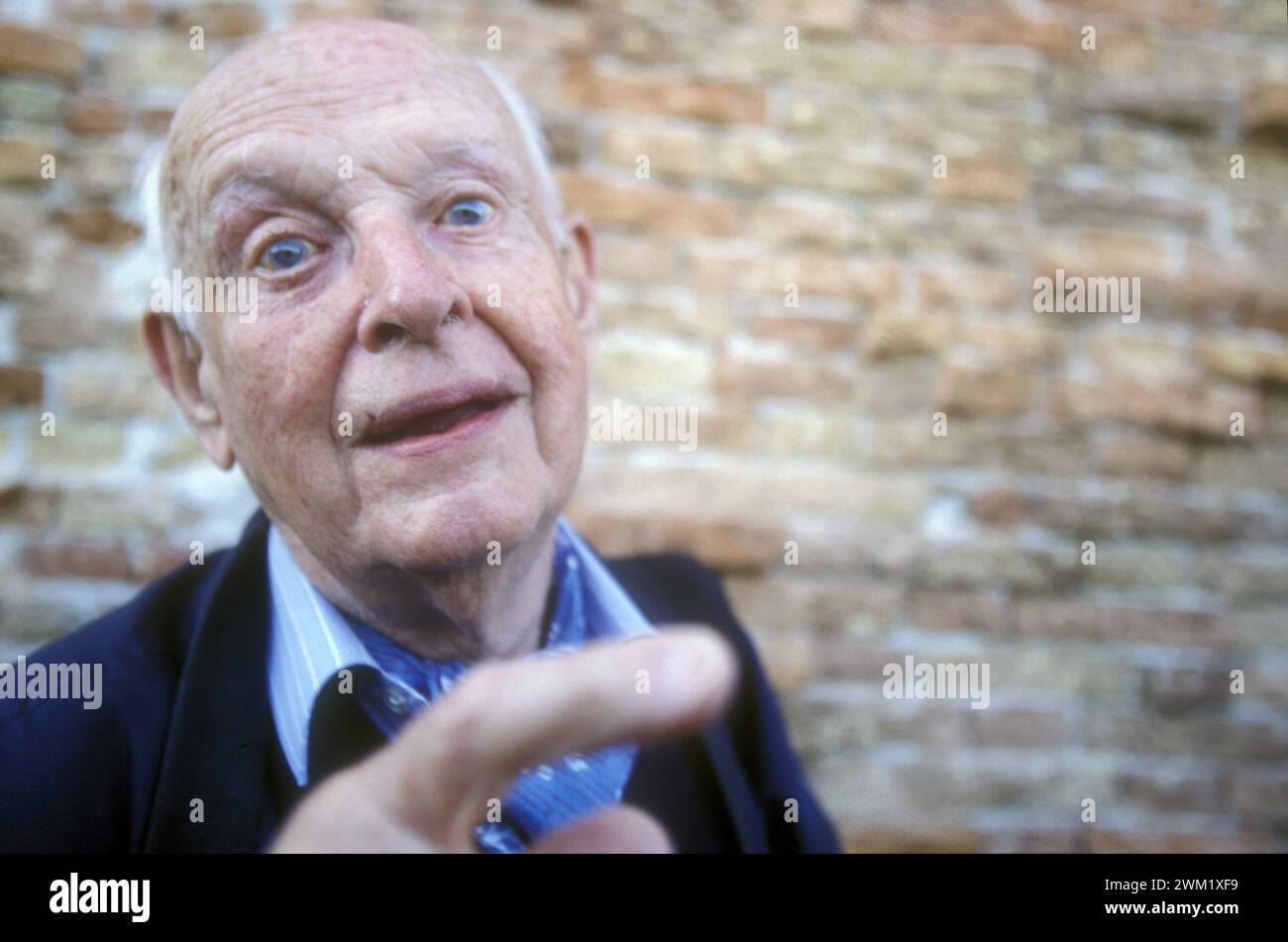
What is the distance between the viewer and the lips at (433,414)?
2.47ft

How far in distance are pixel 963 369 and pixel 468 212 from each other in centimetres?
88

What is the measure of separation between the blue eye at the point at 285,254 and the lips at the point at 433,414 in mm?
155

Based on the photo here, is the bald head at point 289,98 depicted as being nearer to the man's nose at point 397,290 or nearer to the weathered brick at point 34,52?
the man's nose at point 397,290

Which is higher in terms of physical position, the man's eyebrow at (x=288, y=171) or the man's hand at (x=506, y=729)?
→ the man's eyebrow at (x=288, y=171)

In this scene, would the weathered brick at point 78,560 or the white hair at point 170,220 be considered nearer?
the white hair at point 170,220

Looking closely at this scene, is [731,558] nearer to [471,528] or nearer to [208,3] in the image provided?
[471,528]

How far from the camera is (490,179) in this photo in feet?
2.77

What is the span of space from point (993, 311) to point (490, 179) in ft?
2.96

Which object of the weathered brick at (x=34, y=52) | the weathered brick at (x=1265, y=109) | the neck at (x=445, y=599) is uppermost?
the weathered brick at (x=1265, y=109)

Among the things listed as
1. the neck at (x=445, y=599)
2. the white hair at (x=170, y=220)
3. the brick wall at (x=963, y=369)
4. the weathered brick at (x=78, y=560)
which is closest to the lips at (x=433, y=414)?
the neck at (x=445, y=599)

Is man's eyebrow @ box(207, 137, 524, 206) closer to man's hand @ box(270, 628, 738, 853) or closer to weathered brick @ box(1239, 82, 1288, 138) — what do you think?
man's hand @ box(270, 628, 738, 853)

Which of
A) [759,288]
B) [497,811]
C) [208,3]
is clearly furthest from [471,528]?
[208,3]
